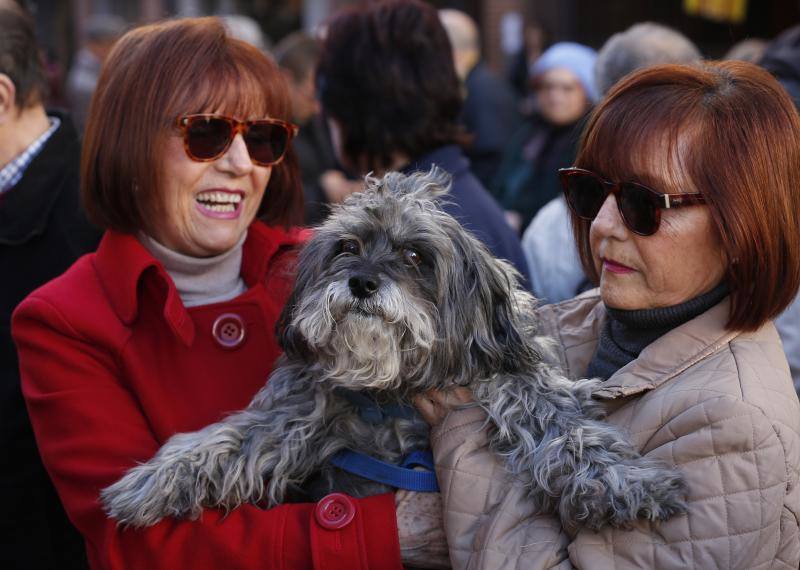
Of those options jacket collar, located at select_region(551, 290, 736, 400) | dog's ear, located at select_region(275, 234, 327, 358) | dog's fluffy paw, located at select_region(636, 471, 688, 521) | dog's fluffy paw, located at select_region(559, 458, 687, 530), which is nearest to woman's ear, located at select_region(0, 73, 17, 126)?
dog's ear, located at select_region(275, 234, 327, 358)

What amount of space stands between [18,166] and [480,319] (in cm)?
Result: 233

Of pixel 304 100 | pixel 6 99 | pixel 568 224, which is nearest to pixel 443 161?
pixel 568 224

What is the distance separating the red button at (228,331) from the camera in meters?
3.19

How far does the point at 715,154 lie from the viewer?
235 centimetres

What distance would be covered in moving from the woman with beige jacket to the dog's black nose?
0.44 metres

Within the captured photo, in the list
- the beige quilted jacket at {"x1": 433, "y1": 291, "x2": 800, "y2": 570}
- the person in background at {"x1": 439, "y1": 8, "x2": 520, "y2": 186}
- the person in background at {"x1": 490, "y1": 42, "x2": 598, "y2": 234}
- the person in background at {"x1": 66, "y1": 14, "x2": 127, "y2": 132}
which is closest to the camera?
the beige quilted jacket at {"x1": 433, "y1": 291, "x2": 800, "y2": 570}

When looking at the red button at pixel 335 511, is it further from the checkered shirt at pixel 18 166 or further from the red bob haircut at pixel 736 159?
the checkered shirt at pixel 18 166

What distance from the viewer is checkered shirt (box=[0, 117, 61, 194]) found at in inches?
153

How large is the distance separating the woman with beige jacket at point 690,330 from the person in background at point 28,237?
1773mm

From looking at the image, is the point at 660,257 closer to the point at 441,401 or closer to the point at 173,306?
the point at 441,401

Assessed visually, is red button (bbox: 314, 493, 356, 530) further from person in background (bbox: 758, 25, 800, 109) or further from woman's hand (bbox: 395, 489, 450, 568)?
person in background (bbox: 758, 25, 800, 109)

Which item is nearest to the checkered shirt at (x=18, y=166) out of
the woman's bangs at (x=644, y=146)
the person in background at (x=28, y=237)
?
the person in background at (x=28, y=237)

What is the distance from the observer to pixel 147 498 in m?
2.63

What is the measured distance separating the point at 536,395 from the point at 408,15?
2172 mm
